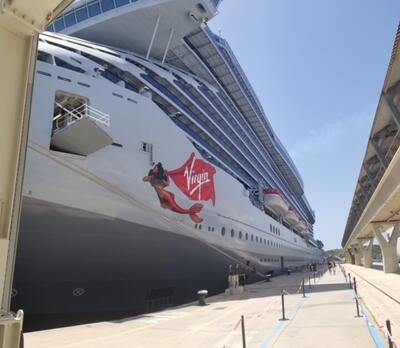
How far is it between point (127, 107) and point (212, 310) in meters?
7.89

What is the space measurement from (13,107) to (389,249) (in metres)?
32.7

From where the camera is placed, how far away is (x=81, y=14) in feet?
76.3

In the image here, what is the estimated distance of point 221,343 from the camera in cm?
789

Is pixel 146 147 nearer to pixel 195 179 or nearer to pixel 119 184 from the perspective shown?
pixel 119 184

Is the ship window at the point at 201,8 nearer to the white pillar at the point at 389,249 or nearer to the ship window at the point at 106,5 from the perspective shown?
the ship window at the point at 106,5

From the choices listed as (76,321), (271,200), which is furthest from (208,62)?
(76,321)

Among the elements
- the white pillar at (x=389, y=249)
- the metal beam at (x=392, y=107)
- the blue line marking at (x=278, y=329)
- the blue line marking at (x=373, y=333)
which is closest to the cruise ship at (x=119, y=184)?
the blue line marking at (x=278, y=329)

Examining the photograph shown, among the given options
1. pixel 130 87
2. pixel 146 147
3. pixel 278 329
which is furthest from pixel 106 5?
pixel 278 329

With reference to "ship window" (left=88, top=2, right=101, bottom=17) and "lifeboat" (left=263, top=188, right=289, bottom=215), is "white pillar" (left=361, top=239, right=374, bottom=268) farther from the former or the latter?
"ship window" (left=88, top=2, right=101, bottom=17)

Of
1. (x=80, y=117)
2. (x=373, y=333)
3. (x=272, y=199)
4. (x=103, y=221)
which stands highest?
(x=272, y=199)

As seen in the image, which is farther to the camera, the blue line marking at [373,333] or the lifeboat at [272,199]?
the lifeboat at [272,199]

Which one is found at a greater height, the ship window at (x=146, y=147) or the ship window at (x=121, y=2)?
the ship window at (x=121, y=2)

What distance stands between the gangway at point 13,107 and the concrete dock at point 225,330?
538cm

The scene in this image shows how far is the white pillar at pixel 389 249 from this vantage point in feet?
97.5
